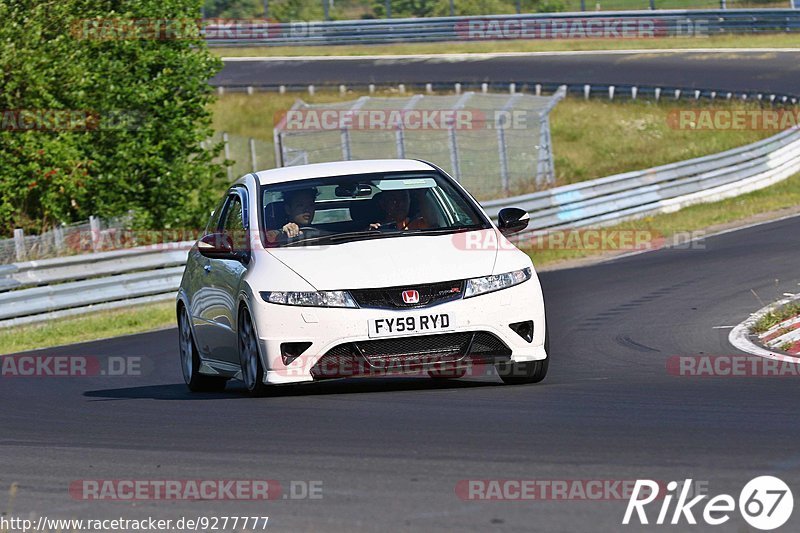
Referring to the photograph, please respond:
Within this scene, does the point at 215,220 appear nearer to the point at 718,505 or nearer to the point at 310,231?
the point at 310,231

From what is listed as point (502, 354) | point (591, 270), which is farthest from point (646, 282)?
point (502, 354)

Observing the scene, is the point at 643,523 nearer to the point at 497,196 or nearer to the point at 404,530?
the point at 404,530

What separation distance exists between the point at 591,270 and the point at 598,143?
71.1 feet

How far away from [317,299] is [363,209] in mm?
1201

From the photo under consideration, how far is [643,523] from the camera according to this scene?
508cm

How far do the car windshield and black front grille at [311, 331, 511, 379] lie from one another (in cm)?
92

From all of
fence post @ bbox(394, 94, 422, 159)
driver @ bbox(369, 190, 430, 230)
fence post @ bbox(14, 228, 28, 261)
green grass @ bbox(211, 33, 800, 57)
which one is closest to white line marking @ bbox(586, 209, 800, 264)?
fence post @ bbox(394, 94, 422, 159)

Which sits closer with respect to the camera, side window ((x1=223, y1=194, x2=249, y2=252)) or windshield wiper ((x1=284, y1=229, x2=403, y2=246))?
windshield wiper ((x1=284, y1=229, x2=403, y2=246))

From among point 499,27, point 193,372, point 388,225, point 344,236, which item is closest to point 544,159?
point 193,372

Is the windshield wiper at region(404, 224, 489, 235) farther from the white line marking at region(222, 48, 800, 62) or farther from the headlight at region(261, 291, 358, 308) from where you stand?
the white line marking at region(222, 48, 800, 62)

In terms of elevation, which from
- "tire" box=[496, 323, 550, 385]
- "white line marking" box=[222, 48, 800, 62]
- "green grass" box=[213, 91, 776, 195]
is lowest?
"green grass" box=[213, 91, 776, 195]

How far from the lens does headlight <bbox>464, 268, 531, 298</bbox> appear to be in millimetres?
8820

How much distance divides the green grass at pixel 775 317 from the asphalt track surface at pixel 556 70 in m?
28.6

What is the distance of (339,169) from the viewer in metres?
10.2
